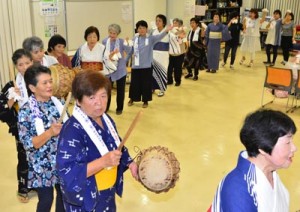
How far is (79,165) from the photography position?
178 centimetres

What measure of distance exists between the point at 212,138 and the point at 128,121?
1350mm

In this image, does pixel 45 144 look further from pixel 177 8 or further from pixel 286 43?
pixel 286 43

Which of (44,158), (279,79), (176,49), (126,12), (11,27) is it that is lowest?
(279,79)

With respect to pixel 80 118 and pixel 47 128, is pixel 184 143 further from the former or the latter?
pixel 80 118

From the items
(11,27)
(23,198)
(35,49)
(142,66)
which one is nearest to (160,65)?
(142,66)

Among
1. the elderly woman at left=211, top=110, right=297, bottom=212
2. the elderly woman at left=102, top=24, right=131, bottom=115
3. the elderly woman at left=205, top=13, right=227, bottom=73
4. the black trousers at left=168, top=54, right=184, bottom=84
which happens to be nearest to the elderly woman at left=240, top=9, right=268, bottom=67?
the elderly woman at left=205, top=13, right=227, bottom=73

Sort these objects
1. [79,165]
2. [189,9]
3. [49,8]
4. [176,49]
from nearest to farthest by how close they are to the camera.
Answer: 1. [79,165]
2. [49,8]
3. [176,49]
4. [189,9]

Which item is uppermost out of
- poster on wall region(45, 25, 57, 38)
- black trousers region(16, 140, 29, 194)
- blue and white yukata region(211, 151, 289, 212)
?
poster on wall region(45, 25, 57, 38)

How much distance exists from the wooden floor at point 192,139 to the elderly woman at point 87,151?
155 cm

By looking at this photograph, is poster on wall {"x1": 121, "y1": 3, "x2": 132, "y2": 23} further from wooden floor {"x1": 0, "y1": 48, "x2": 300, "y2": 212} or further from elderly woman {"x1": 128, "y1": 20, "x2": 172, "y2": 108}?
elderly woman {"x1": 128, "y1": 20, "x2": 172, "y2": 108}

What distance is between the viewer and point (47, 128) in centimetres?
238

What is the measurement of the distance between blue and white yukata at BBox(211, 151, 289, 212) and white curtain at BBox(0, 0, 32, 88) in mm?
5361

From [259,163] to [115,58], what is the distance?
428 centimetres

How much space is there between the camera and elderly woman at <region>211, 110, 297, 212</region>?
1.45 meters
